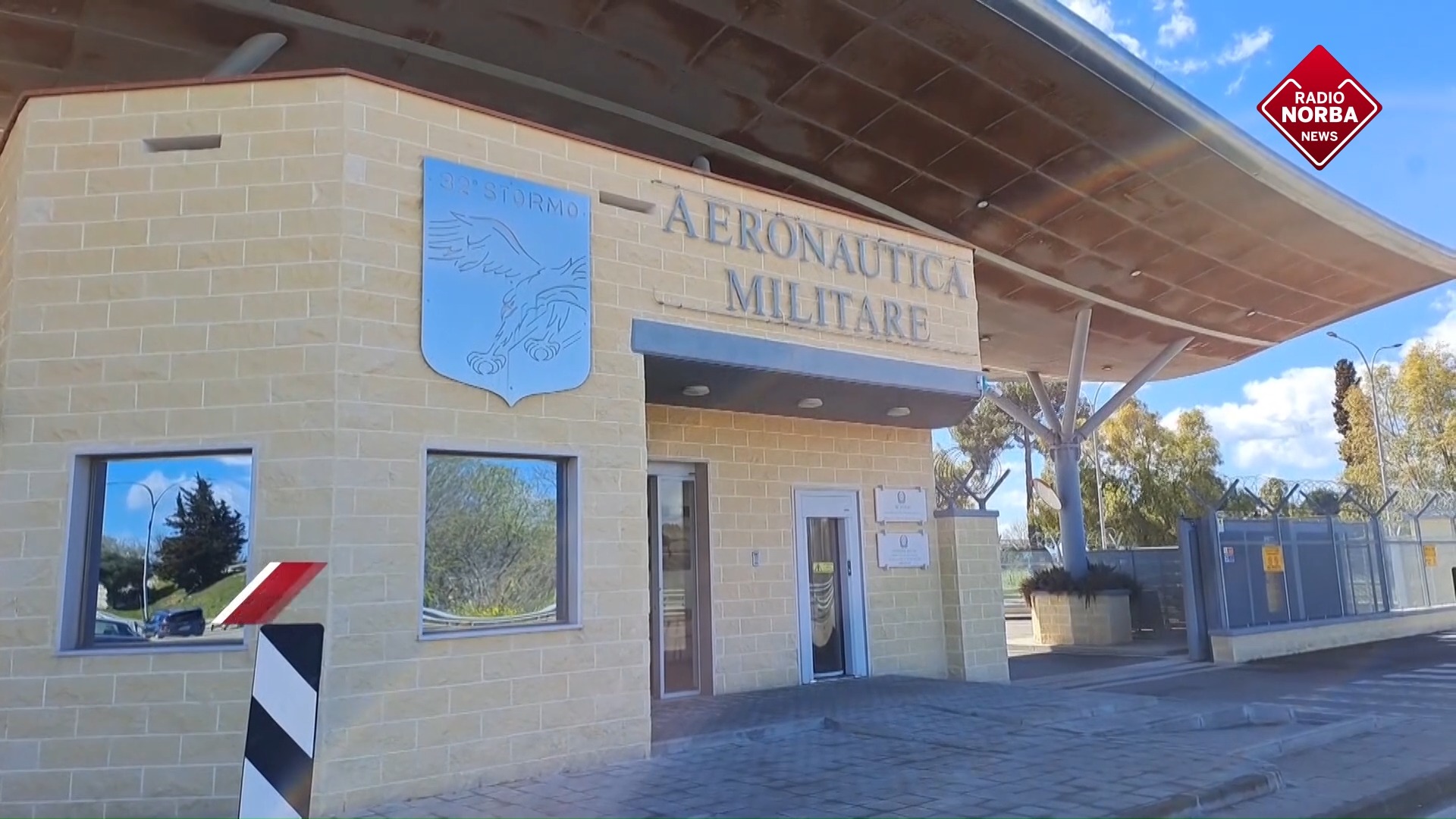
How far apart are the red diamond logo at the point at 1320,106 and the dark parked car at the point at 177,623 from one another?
53.8 ft

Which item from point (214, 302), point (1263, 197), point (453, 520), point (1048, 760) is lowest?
point (1048, 760)

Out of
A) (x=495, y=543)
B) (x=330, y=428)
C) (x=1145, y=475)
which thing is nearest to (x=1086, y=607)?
(x=495, y=543)

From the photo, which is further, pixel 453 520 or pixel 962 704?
pixel 962 704

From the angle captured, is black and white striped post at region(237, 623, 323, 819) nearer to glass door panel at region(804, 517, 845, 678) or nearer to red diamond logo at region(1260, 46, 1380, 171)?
glass door panel at region(804, 517, 845, 678)

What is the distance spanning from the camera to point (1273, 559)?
709 inches

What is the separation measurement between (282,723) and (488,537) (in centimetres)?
386

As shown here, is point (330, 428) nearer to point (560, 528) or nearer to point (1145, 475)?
point (560, 528)

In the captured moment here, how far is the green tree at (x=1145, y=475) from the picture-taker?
146ft

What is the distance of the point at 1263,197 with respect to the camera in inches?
683

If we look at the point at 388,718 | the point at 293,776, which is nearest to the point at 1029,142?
the point at 388,718

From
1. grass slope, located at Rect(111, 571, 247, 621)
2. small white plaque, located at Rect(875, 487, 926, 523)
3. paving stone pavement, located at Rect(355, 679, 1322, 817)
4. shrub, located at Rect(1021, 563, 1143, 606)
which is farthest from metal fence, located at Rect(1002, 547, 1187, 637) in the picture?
grass slope, located at Rect(111, 571, 247, 621)

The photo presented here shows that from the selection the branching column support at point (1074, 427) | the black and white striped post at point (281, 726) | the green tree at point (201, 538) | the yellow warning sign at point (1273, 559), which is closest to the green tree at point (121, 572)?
the green tree at point (201, 538)

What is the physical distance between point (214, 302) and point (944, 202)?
1273 cm

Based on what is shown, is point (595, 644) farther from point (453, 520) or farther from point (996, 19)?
point (996, 19)
